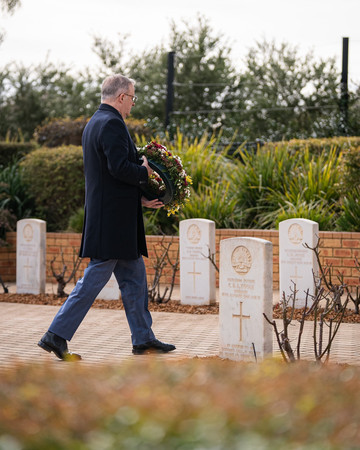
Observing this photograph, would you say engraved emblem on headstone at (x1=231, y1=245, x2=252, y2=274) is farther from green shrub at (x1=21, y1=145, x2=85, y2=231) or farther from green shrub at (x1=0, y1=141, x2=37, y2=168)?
green shrub at (x1=0, y1=141, x2=37, y2=168)

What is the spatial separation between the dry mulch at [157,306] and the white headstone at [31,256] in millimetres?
173

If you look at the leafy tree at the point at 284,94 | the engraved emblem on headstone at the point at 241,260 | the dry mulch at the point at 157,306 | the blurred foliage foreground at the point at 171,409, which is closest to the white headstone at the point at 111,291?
the dry mulch at the point at 157,306

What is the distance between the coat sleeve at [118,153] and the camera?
20.6ft

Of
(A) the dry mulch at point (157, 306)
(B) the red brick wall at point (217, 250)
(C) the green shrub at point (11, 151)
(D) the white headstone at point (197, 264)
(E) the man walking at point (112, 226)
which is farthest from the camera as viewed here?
(C) the green shrub at point (11, 151)

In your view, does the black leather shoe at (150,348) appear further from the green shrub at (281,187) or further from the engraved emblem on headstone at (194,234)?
the green shrub at (281,187)

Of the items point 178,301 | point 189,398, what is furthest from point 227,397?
point 178,301

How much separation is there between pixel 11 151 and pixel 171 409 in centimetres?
1591

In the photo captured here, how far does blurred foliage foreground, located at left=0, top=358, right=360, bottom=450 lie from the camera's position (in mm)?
2166

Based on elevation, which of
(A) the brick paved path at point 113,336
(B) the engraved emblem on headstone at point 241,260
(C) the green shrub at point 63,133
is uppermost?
(C) the green shrub at point 63,133

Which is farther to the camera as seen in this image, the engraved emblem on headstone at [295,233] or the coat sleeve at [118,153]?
the engraved emblem on headstone at [295,233]

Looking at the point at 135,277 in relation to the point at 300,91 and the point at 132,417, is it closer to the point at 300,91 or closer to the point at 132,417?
the point at 132,417

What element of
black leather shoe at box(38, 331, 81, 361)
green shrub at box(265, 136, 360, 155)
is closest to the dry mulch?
black leather shoe at box(38, 331, 81, 361)

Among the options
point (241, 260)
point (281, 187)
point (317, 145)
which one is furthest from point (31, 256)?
point (317, 145)

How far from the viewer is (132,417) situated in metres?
2.26
